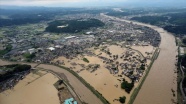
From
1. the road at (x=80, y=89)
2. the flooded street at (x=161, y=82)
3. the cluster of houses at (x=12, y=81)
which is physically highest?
the flooded street at (x=161, y=82)

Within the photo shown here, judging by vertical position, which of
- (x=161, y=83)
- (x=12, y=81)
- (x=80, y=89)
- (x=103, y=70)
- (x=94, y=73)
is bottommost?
(x=12, y=81)

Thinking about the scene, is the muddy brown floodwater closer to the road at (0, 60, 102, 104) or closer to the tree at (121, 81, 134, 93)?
the tree at (121, 81, 134, 93)

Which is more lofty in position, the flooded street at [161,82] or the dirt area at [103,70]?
the flooded street at [161,82]

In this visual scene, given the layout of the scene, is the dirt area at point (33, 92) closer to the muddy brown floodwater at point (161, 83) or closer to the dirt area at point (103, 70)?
the dirt area at point (103, 70)

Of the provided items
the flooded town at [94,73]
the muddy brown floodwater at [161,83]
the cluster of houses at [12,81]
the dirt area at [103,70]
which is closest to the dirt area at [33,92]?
the flooded town at [94,73]

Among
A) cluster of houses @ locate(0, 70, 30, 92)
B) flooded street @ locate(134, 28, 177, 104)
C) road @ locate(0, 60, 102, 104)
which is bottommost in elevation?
cluster of houses @ locate(0, 70, 30, 92)

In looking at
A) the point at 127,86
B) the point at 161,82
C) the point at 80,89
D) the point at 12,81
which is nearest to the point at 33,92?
the point at 12,81

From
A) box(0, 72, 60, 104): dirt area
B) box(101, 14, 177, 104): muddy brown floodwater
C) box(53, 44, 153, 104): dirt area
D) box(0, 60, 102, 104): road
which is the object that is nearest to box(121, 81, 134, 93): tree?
box(53, 44, 153, 104): dirt area

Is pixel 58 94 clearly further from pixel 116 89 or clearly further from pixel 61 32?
pixel 61 32

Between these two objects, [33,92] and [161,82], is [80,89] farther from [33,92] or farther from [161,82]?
[161,82]

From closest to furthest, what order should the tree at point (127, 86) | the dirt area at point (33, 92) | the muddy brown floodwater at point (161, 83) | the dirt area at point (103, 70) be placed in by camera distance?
the muddy brown floodwater at point (161, 83), the dirt area at point (33, 92), the tree at point (127, 86), the dirt area at point (103, 70)

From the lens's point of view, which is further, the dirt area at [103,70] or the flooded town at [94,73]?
the dirt area at [103,70]
